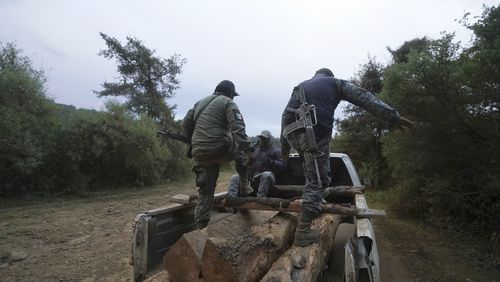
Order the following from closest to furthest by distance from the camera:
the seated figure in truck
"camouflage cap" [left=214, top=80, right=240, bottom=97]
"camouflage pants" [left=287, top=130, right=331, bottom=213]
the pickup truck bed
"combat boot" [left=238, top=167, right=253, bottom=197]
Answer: the pickup truck bed < "camouflage pants" [left=287, top=130, right=331, bottom=213] < "camouflage cap" [left=214, top=80, right=240, bottom=97] < "combat boot" [left=238, top=167, right=253, bottom=197] < the seated figure in truck

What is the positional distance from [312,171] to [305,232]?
659 millimetres

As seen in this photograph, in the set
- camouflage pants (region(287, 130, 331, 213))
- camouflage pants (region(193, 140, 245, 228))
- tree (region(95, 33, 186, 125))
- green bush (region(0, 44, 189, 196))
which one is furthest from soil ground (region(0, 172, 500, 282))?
tree (region(95, 33, 186, 125))

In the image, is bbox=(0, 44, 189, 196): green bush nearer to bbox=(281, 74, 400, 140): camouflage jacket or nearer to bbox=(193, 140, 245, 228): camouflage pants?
bbox=(193, 140, 245, 228): camouflage pants

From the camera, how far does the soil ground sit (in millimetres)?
5785

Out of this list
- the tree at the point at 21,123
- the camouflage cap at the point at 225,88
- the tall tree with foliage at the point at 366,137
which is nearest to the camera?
the camouflage cap at the point at 225,88

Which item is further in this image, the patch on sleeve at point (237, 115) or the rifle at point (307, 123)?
the patch on sleeve at point (237, 115)

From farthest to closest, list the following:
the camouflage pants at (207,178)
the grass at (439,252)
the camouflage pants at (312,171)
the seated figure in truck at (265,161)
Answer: the grass at (439,252) < the seated figure in truck at (265,161) < the camouflage pants at (207,178) < the camouflage pants at (312,171)

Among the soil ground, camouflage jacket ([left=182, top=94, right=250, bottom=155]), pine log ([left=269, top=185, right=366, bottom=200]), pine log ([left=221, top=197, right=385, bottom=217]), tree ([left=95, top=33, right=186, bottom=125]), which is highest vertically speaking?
tree ([left=95, top=33, right=186, bottom=125])

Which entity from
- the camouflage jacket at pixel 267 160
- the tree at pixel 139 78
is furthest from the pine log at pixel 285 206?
the tree at pixel 139 78

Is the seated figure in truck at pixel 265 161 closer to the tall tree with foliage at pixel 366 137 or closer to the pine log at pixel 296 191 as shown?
the pine log at pixel 296 191

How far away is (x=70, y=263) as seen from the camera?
621cm

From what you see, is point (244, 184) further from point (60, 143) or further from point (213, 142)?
point (60, 143)

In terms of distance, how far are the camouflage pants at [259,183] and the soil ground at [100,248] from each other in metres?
2.30

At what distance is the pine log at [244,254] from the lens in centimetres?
250
